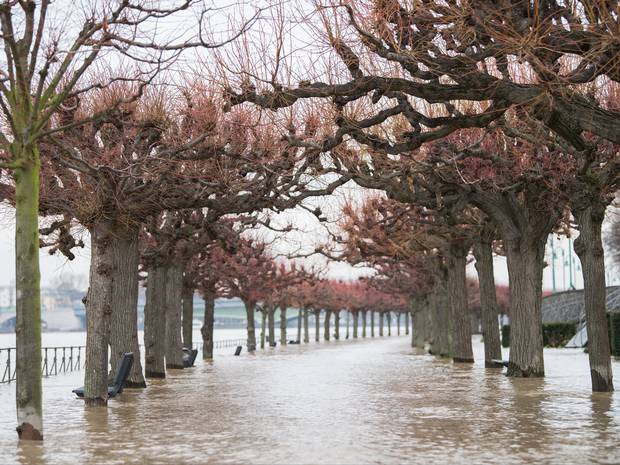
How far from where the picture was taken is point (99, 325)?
62.9ft

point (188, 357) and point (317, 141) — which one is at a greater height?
point (317, 141)

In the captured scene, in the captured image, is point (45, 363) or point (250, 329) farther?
point (250, 329)

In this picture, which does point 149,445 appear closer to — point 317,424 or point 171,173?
point 317,424

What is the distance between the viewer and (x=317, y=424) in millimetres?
15898

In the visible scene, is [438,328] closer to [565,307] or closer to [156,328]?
[565,307]

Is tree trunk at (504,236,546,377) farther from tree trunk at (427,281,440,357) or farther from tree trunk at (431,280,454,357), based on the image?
tree trunk at (427,281,440,357)

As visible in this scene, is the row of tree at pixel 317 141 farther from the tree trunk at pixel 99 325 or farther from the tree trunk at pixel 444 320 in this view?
the tree trunk at pixel 444 320

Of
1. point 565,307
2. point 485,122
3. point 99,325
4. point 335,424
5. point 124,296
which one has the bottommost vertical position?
point 335,424

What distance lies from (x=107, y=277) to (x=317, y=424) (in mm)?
5805

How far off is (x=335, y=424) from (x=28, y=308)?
5229mm

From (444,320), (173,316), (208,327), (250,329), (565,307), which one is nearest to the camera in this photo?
(173,316)

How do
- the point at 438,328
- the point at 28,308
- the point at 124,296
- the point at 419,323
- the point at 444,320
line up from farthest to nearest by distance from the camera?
the point at 419,323 → the point at 438,328 → the point at 444,320 → the point at 124,296 → the point at 28,308

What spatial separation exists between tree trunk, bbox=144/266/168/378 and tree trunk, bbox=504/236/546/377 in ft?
34.7

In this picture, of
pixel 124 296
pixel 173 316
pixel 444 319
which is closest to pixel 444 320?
pixel 444 319
